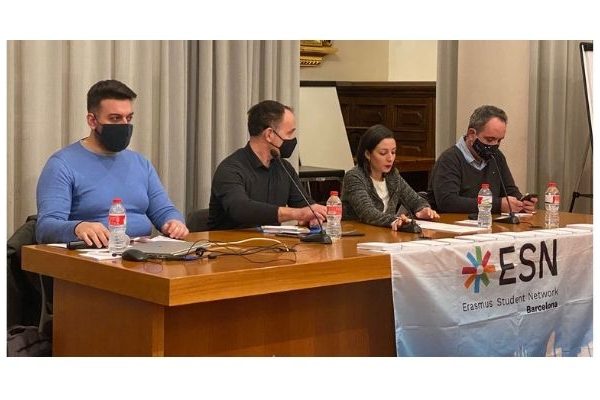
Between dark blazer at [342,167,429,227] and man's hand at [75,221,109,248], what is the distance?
51.7 inches

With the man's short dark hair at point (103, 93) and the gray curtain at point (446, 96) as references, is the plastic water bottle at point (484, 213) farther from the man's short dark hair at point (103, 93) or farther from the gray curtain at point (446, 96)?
the gray curtain at point (446, 96)

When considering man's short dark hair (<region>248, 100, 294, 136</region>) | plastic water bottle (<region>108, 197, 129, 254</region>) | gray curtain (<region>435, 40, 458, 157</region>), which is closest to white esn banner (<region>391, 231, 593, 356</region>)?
plastic water bottle (<region>108, 197, 129, 254</region>)

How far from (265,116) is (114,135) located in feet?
2.39

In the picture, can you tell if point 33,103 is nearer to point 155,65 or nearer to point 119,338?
point 155,65

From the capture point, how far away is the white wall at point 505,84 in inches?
247

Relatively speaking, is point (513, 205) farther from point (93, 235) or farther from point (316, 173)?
point (93, 235)

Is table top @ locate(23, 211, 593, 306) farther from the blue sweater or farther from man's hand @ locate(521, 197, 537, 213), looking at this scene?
man's hand @ locate(521, 197, 537, 213)

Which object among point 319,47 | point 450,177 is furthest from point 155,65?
point 319,47

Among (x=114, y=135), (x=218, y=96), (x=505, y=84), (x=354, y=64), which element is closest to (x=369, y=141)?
(x=218, y=96)

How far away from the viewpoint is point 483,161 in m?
5.18

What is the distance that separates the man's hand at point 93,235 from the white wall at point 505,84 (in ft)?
11.1

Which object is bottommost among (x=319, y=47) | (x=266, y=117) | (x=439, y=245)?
(x=439, y=245)

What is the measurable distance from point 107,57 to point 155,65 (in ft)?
0.99

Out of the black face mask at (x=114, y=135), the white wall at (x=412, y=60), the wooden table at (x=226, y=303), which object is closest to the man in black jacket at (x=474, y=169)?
the wooden table at (x=226, y=303)
